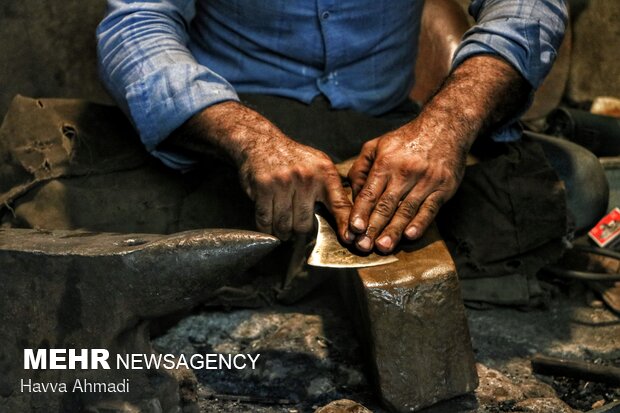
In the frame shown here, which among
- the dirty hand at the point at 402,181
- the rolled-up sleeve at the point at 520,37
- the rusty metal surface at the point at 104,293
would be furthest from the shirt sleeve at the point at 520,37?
the rusty metal surface at the point at 104,293

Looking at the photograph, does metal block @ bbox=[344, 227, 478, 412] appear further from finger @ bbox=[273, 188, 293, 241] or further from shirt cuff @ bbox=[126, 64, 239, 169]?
shirt cuff @ bbox=[126, 64, 239, 169]

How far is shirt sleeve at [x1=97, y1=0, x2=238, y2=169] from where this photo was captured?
282 centimetres

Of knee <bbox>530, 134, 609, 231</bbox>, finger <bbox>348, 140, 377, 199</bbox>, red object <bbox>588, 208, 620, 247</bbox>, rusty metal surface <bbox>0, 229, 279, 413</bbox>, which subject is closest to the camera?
rusty metal surface <bbox>0, 229, 279, 413</bbox>

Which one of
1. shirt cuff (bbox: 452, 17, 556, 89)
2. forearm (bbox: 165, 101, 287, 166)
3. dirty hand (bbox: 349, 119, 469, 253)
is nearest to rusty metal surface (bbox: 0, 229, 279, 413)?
dirty hand (bbox: 349, 119, 469, 253)

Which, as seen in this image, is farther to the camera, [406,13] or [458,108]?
[406,13]

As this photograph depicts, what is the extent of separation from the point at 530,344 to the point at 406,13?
1120mm

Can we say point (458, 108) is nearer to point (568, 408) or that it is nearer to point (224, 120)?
point (224, 120)

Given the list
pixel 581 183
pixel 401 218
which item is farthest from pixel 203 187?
pixel 581 183

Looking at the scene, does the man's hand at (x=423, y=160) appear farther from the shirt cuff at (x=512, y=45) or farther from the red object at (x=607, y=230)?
the red object at (x=607, y=230)

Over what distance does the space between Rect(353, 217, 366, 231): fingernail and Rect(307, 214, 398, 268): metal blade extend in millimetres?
70

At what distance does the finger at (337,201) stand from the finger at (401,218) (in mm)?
97

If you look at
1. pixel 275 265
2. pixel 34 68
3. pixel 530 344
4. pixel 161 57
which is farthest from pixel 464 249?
pixel 34 68

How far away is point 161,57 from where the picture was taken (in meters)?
2.87

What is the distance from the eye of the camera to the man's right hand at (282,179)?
101 inches
